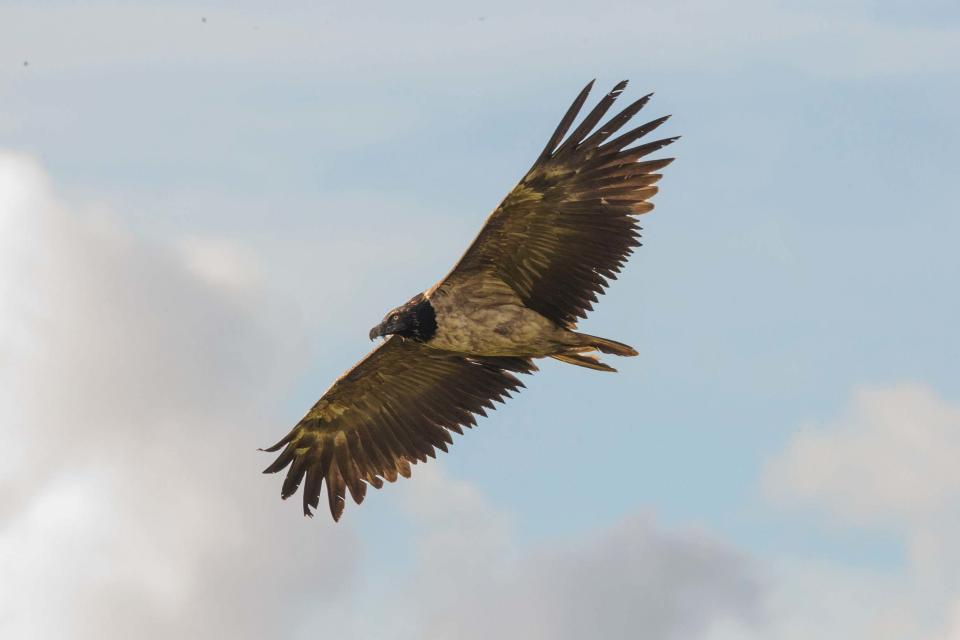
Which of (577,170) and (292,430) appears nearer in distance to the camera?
(577,170)

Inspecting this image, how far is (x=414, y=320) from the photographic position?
1723 centimetres

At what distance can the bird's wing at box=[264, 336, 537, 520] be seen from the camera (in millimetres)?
18703

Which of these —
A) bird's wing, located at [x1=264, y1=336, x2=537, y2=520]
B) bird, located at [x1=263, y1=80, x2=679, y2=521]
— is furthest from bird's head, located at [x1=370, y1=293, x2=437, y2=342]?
bird's wing, located at [x1=264, y1=336, x2=537, y2=520]

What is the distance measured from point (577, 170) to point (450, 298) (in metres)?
1.97

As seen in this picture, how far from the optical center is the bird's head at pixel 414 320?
1720 cm

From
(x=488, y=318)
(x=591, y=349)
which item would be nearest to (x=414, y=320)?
(x=488, y=318)

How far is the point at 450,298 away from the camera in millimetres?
17156

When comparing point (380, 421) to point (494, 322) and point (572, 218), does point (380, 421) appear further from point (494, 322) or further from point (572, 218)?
point (572, 218)

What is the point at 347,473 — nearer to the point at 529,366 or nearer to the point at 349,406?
the point at 349,406

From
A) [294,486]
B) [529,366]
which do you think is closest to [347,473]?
[294,486]

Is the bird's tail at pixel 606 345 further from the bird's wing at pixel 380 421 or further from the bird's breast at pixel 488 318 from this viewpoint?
the bird's wing at pixel 380 421

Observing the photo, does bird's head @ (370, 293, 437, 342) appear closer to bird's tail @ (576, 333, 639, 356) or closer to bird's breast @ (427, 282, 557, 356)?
bird's breast @ (427, 282, 557, 356)

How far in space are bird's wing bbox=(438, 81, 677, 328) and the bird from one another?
1 cm

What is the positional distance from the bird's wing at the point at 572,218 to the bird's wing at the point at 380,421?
188 centimetres
